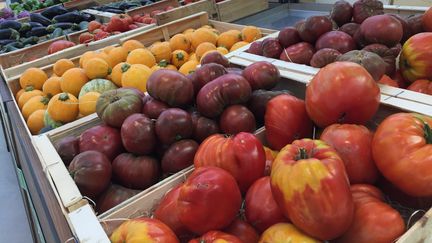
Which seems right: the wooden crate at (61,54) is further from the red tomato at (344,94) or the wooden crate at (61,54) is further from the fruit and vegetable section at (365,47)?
the red tomato at (344,94)

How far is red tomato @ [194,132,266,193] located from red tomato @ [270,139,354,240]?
171 millimetres

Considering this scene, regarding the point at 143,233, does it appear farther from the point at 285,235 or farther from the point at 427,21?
the point at 427,21

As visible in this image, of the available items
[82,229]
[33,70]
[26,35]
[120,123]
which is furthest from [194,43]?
[26,35]

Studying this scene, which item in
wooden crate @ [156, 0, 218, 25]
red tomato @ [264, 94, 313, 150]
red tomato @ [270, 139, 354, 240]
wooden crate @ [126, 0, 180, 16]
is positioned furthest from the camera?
wooden crate @ [126, 0, 180, 16]

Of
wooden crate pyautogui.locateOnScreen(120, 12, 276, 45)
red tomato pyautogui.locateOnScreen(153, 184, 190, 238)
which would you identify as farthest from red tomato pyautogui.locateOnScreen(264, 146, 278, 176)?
wooden crate pyautogui.locateOnScreen(120, 12, 276, 45)

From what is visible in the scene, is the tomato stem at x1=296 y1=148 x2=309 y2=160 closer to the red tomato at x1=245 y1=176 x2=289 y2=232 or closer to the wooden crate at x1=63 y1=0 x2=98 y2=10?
the red tomato at x1=245 y1=176 x2=289 y2=232

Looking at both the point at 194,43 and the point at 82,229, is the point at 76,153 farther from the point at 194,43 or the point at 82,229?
the point at 194,43

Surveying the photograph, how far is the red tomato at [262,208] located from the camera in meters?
0.73

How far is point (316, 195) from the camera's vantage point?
2.00 feet

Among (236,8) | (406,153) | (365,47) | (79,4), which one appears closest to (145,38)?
(236,8)

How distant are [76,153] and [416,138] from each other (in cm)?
95

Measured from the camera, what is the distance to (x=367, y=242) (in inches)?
25.8

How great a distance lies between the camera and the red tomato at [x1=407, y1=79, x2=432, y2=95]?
1065 millimetres

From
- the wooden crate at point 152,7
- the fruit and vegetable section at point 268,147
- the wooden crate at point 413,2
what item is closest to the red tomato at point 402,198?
the fruit and vegetable section at point 268,147
